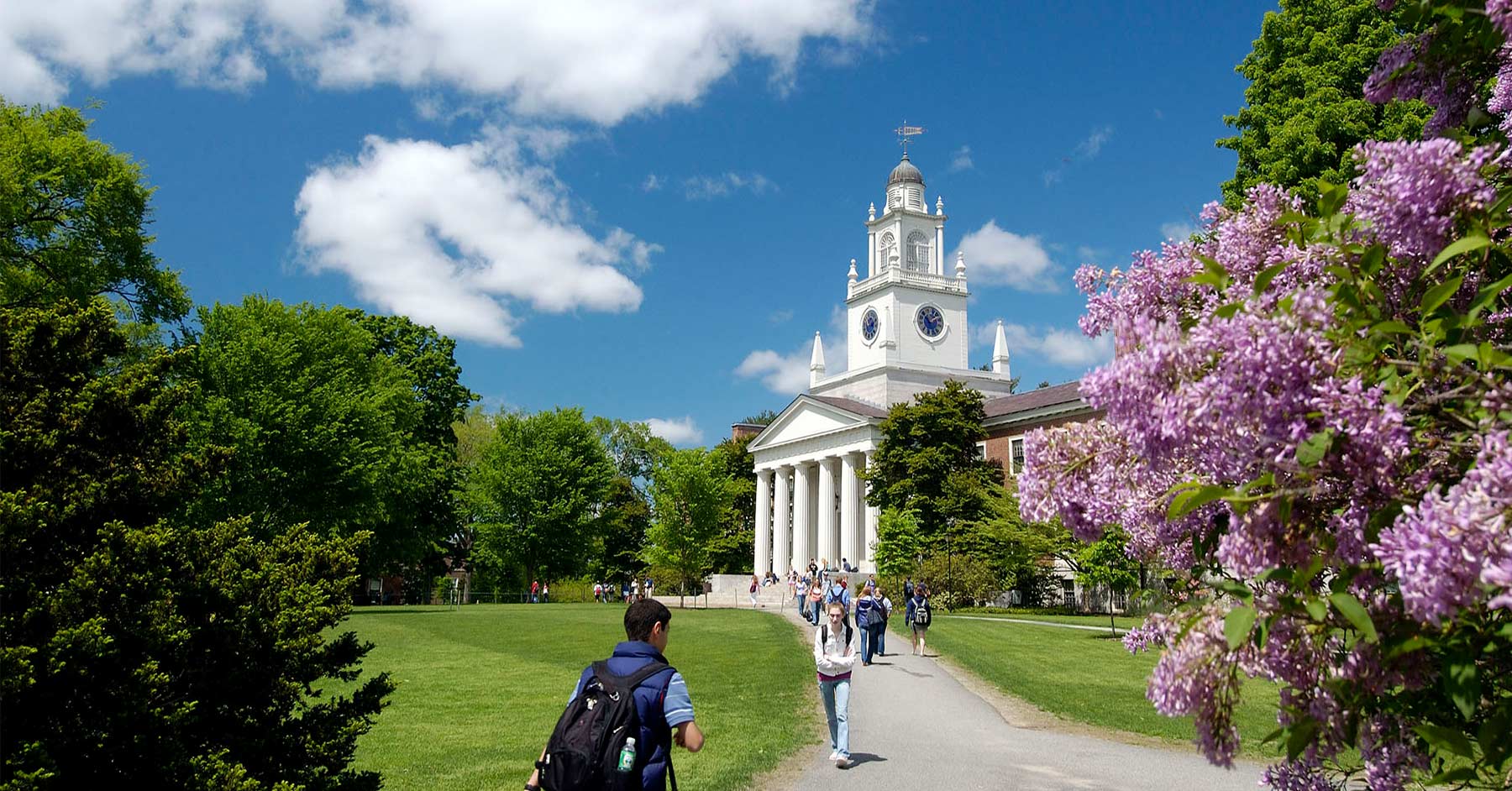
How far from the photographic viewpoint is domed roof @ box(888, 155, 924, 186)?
88.9 m

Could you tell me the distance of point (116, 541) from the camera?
20.0 ft

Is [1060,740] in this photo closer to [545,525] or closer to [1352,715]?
[1352,715]

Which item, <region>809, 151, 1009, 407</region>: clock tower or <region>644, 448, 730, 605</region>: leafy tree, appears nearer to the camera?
<region>644, 448, 730, 605</region>: leafy tree

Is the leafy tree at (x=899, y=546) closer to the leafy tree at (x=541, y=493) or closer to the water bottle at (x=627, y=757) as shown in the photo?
the leafy tree at (x=541, y=493)

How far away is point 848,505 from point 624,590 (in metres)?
18.3

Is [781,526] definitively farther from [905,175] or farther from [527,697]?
[527,697]

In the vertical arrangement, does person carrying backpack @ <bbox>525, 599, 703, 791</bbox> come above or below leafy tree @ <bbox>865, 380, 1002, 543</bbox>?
below

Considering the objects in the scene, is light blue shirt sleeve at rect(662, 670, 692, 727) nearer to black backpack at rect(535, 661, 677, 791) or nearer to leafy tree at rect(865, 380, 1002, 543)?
black backpack at rect(535, 661, 677, 791)

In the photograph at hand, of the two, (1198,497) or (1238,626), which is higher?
(1198,497)

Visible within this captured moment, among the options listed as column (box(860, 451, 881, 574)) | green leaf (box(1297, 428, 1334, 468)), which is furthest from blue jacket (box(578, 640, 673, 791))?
column (box(860, 451, 881, 574))

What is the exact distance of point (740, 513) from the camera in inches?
3615

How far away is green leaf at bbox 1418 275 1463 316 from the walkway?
29.3ft

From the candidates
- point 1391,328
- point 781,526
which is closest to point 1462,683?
point 1391,328

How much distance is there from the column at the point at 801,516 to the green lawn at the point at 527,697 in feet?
149
